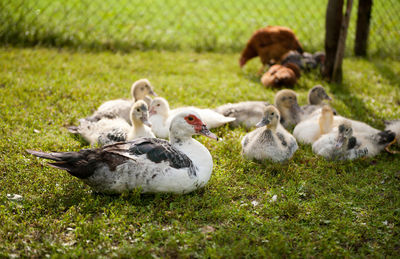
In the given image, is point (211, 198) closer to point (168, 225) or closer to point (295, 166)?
point (168, 225)

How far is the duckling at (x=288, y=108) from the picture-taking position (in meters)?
7.32

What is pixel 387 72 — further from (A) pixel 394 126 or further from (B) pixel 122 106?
(B) pixel 122 106

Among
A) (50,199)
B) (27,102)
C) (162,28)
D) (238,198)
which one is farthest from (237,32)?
(50,199)

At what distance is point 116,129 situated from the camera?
6105 millimetres

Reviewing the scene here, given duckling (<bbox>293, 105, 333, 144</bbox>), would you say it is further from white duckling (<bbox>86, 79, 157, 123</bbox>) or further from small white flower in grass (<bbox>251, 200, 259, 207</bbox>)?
white duckling (<bbox>86, 79, 157, 123</bbox>)

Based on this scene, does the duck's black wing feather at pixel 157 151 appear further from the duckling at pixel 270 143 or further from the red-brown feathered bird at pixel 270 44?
the red-brown feathered bird at pixel 270 44

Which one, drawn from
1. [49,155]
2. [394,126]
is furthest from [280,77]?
[49,155]

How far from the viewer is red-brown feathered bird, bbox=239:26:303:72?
400 inches

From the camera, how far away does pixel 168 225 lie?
14.5 feet

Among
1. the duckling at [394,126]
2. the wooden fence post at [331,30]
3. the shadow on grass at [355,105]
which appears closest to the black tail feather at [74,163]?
the duckling at [394,126]

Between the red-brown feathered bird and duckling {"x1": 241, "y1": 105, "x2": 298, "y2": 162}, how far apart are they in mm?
4468

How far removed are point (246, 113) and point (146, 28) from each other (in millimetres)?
6285

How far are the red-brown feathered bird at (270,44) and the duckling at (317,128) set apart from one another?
374 cm

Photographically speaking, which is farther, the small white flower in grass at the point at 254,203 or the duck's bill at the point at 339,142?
the duck's bill at the point at 339,142
